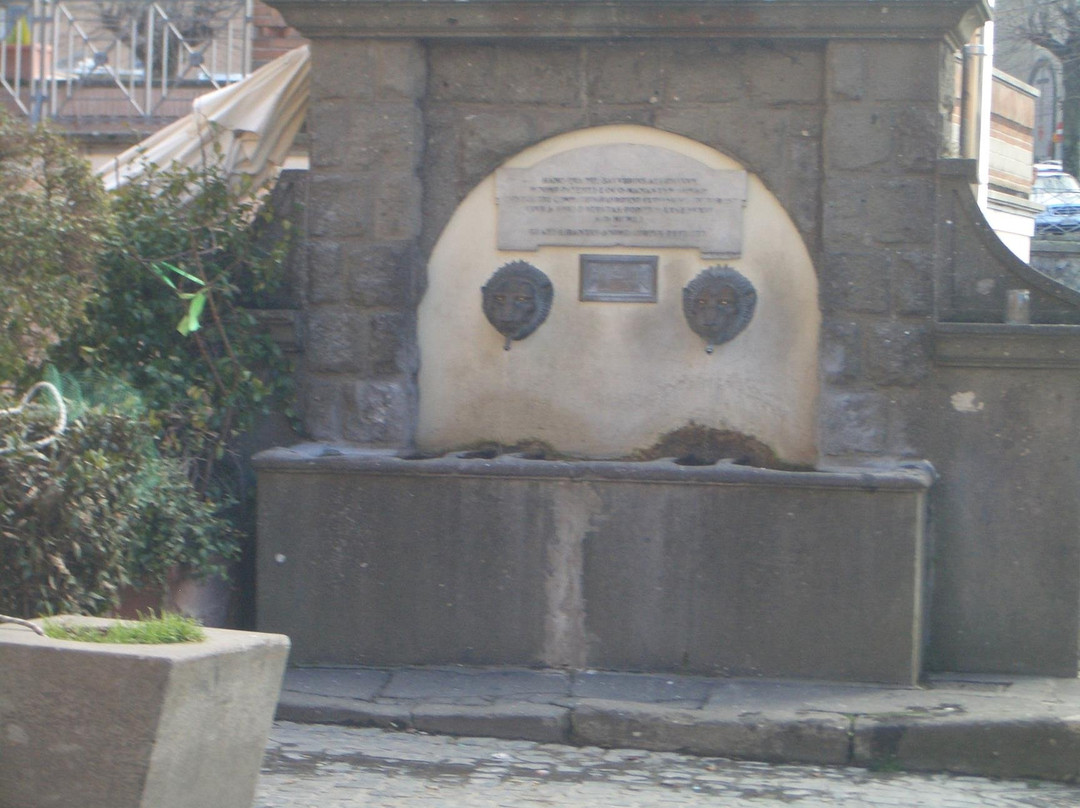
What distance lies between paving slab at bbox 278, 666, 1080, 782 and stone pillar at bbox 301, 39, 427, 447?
1273mm

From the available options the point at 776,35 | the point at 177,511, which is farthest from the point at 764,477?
the point at 177,511

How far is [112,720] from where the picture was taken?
393cm

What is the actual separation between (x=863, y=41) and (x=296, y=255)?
2.85 metres

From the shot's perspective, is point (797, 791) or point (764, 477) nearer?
point (797, 791)

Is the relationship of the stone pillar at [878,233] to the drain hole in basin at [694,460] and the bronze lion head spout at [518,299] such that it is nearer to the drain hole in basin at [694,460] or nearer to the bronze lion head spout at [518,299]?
the drain hole in basin at [694,460]

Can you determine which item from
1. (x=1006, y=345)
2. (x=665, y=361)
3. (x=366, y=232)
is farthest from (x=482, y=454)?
(x=1006, y=345)

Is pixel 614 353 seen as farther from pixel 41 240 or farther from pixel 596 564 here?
pixel 41 240

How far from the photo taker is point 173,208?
6820 mm

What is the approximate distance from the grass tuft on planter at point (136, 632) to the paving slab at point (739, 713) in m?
1.75

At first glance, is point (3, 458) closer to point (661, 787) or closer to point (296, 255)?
point (296, 255)

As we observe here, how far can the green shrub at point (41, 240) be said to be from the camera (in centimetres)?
544

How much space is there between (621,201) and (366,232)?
3.99 feet

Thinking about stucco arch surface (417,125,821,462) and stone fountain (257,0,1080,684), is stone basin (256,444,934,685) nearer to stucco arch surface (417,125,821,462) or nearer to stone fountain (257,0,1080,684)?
stone fountain (257,0,1080,684)

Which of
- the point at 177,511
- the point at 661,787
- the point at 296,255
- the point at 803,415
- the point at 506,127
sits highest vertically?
the point at 506,127
